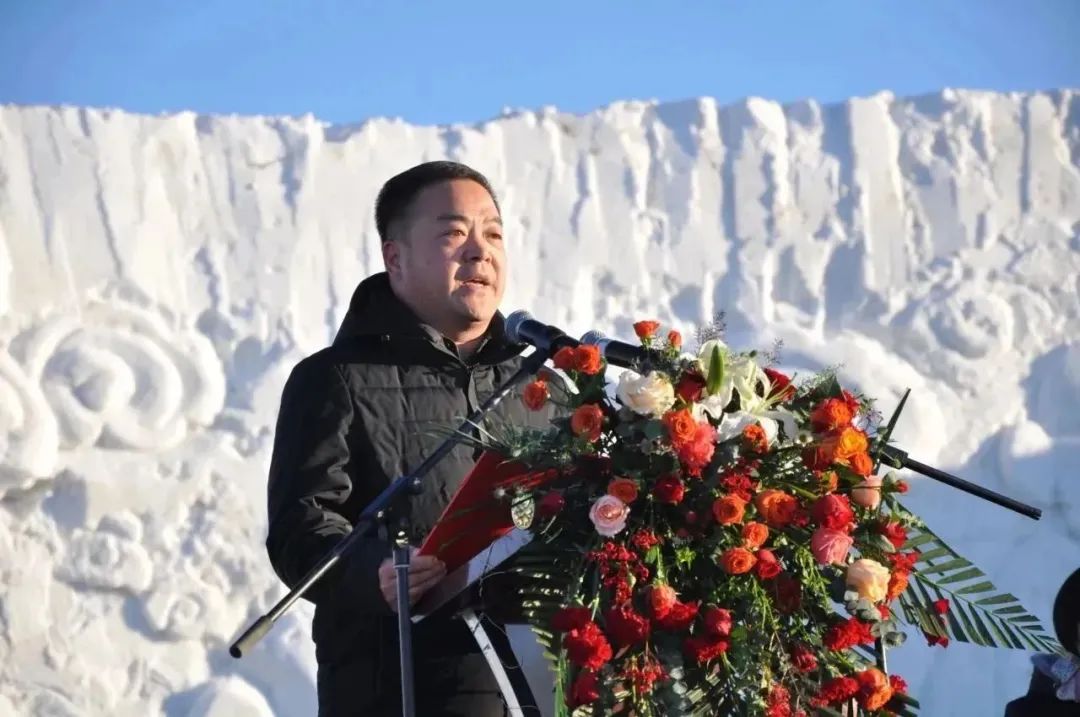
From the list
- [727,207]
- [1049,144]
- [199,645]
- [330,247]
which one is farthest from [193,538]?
[1049,144]

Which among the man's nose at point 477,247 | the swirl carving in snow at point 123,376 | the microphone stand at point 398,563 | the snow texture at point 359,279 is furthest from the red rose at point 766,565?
the swirl carving in snow at point 123,376

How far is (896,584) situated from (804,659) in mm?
150

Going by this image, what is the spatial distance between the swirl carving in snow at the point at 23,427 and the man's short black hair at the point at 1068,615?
11.0 ft

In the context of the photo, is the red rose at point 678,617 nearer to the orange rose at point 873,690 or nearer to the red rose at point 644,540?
the red rose at point 644,540

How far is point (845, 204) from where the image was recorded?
5.52 metres

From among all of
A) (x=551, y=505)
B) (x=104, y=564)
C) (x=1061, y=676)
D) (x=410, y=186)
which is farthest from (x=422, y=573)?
(x=104, y=564)

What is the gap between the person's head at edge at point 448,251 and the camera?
7.06ft

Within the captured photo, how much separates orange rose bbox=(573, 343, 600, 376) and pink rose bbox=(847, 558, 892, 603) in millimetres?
352

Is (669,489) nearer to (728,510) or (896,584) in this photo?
(728,510)

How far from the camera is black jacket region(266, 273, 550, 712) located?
190 centimetres

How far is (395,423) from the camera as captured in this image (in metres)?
2.08

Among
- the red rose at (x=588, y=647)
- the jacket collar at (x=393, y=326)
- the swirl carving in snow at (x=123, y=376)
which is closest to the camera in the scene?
the red rose at (x=588, y=647)

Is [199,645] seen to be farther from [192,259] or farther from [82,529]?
[192,259]

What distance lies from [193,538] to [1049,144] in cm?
355
